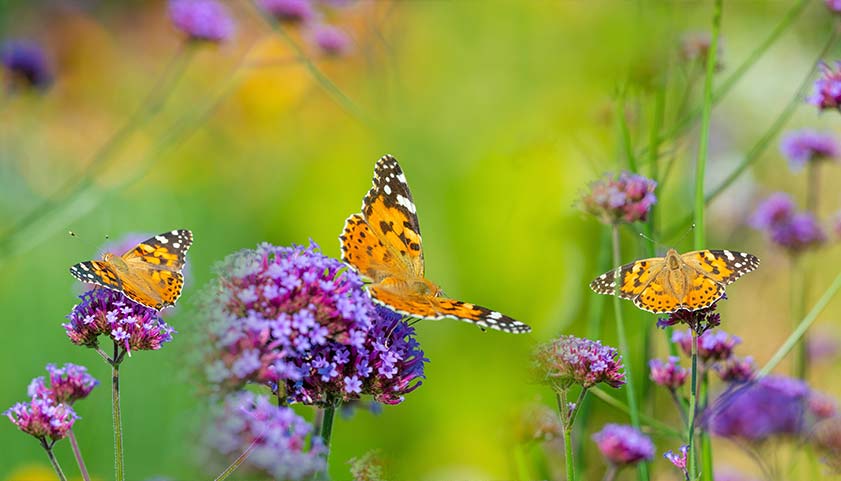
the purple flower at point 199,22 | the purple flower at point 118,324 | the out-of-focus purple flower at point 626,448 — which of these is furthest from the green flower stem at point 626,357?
the purple flower at point 199,22

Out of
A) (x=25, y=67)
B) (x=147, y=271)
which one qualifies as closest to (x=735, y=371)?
(x=147, y=271)

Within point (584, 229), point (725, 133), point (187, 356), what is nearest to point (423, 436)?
point (584, 229)

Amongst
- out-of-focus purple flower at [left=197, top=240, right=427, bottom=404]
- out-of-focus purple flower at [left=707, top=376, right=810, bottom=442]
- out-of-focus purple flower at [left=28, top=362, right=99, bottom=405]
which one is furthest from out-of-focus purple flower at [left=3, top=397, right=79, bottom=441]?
out-of-focus purple flower at [left=707, top=376, right=810, bottom=442]

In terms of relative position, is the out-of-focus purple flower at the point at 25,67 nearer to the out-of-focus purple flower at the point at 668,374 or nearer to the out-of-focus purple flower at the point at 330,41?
the out-of-focus purple flower at the point at 330,41

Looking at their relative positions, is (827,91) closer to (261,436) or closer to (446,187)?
(261,436)

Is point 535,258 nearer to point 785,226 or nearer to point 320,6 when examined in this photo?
point 785,226

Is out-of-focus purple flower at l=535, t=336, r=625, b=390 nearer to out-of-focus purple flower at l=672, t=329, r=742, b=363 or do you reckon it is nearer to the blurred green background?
out-of-focus purple flower at l=672, t=329, r=742, b=363

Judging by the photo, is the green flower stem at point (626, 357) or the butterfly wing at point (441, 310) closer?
the butterfly wing at point (441, 310)
